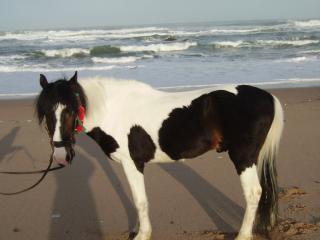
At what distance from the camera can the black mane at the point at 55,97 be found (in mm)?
2986

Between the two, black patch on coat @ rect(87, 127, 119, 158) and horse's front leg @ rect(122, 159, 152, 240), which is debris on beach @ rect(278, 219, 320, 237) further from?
black patch on coat @ rect(87, 127, 119, 158)

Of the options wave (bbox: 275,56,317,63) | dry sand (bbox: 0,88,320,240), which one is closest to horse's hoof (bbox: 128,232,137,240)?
dry sand (bbox: 0,88,320,240)

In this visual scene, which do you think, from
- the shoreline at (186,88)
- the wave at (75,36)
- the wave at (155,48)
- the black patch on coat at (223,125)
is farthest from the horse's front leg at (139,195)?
the wave at (75,36)

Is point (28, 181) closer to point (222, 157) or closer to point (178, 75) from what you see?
point (222, 157)

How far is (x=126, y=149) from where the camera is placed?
334 centimetres

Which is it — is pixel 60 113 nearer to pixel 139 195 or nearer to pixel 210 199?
pixel 139 195

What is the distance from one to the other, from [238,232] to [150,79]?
9858 millimetres

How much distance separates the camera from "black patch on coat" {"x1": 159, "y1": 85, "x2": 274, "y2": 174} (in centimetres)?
324

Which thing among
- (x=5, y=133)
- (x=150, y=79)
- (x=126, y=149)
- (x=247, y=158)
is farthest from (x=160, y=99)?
(x=150, y=79)

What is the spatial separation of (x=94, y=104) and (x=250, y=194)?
144cm

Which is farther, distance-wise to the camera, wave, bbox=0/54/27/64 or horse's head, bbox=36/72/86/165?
wave, bbox=0/54/27/64

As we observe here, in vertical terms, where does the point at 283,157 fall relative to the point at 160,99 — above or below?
below

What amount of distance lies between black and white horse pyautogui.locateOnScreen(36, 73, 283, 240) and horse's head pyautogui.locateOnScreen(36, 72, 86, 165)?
5cm

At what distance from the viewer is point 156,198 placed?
4.38m
